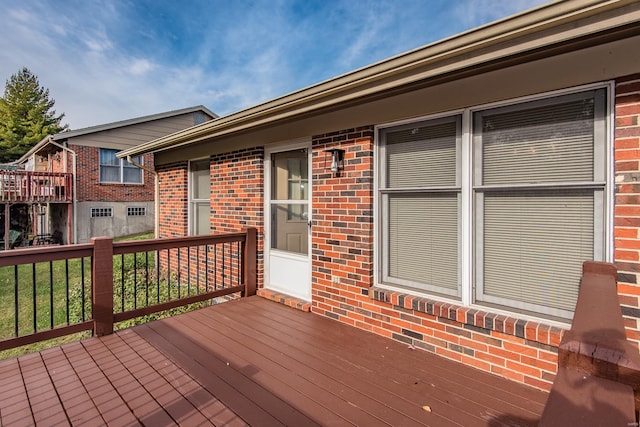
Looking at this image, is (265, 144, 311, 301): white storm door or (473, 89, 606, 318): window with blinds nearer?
(473, 89, 606, 318): window with blinds

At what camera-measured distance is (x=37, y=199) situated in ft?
38.8

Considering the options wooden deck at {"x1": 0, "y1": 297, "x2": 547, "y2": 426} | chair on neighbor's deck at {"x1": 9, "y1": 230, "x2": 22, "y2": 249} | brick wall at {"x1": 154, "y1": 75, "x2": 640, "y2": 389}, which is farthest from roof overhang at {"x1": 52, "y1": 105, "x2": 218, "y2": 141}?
wooden deck at {"x1": 0, "y1": 297, "x2": 547, "y2": 426}

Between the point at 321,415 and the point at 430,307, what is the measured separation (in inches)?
47.5

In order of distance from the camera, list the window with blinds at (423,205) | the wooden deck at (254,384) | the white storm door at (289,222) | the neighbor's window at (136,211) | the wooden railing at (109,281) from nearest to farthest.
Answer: the wooden deck at (254,384) < the window with blinds at (423,205) < the wooden railing at (109,281) < the white storm door at (289,222) < the neighbor's window at (136,211)

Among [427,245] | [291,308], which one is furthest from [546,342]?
[291,308]

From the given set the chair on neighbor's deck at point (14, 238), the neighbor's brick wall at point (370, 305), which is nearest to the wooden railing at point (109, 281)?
the neighbor's brick wall at point (370, 305)

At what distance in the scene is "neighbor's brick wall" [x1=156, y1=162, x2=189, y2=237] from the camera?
19.5 feet

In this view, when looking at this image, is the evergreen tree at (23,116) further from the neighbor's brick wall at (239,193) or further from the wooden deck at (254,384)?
the wooden deck at (254,384)

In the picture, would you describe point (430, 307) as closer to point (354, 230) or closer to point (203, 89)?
point (354, 230)

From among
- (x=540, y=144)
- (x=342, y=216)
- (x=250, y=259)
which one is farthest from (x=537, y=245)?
(x=250, y=259)

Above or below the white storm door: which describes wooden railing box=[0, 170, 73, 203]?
above

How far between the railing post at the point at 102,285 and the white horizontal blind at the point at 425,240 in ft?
9.09

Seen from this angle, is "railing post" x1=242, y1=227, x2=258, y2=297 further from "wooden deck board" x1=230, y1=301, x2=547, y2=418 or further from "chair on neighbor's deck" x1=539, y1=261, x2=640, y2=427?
"chair on neighbor's deck" x1=539, y1=261, x2=640, y2=427

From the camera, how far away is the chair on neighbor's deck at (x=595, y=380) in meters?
0.66
